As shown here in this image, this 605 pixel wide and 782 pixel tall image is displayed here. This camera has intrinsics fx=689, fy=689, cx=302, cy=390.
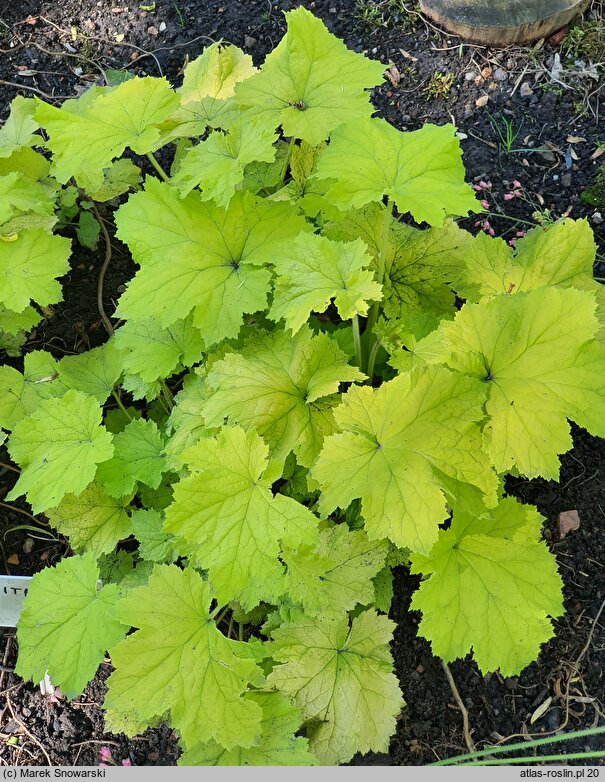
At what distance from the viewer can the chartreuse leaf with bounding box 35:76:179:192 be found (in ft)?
6.98

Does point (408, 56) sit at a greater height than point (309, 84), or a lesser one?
lesser

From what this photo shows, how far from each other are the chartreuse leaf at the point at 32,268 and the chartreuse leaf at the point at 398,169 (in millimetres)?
1132

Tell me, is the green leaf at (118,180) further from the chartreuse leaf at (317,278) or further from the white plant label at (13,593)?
the white plant label at (13,593)

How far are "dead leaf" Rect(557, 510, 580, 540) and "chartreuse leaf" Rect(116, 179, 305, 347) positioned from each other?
138 centimetres

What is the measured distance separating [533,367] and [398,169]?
67cm

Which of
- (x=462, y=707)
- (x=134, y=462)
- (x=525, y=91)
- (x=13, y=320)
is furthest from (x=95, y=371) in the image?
(x=525, y=91)

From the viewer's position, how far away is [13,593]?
225cm

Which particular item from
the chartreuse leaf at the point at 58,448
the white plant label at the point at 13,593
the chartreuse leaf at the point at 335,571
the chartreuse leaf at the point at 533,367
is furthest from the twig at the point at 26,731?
the chartreuse leaf at the point at 533,367

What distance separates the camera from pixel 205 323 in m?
2.07

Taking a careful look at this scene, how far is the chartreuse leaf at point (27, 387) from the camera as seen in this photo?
99.3 inches

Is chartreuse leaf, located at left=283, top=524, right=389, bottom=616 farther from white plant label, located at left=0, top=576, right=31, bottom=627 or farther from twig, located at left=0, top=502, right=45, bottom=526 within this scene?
twig, located at left=0, top=502, right=45, bottom=526

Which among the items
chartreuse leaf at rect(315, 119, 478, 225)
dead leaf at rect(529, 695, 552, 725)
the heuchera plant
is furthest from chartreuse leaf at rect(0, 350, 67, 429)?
dead leaf at rect(529, 695, 552, 725)

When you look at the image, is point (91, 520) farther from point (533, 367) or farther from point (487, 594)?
point (533, 367)
